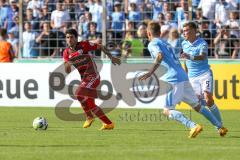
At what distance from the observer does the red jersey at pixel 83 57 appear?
57.2 ft

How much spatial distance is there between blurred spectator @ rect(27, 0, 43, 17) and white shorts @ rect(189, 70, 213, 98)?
11.7 m

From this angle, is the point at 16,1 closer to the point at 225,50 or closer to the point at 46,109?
the point at 46,109

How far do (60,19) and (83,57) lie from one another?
9.47 m

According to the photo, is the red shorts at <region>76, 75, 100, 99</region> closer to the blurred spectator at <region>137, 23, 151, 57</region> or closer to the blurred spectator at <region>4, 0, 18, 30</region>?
the blurred spectator at <region>137, 23, 151, 57</region>

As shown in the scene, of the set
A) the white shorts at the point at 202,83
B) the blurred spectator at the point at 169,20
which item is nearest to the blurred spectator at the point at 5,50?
the blurred spectator at the point at 169,20

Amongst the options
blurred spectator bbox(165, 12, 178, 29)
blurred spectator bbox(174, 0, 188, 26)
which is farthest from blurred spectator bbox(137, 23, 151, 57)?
blurred spectator bbox(174, 0, 188, 26)

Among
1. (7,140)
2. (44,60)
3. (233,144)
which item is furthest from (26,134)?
(44,60)

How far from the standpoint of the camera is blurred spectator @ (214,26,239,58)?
81.4ft

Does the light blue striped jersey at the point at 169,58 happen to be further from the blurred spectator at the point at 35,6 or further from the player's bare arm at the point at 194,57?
the blurred spectator at the point at 35,6

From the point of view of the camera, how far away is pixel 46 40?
26.7 m

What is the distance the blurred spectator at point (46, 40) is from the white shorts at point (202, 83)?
10723 millimetres

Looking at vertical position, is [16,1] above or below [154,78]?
above

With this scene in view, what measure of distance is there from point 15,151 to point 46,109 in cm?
1156

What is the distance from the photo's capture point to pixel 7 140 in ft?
47.3
